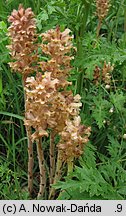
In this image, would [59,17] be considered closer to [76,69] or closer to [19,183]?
[76,69]

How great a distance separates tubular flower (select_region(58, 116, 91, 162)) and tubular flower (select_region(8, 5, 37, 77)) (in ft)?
0.98

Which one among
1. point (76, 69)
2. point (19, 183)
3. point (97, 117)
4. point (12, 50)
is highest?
point (12, 50)

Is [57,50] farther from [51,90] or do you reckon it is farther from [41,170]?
[41,170]

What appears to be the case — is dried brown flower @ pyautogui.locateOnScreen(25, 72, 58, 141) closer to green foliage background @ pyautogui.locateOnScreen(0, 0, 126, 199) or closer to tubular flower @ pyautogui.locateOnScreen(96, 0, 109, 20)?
green foliage background @ pyautogui.locateOnScreen(0, 0, 126, 199)

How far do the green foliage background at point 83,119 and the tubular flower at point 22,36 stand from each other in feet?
0.71

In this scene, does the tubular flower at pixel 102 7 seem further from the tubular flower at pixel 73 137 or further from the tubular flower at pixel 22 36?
the tubular flower at pixel 73 137

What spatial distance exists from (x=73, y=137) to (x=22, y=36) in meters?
0.45

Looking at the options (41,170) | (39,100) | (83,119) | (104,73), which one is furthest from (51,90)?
(104,73)

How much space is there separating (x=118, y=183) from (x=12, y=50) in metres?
0.73

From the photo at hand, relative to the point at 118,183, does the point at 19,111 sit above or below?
above

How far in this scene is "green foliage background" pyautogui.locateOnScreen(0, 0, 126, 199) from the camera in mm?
2072

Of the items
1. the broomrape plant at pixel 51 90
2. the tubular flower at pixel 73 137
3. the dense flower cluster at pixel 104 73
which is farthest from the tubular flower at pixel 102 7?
the tubular flower at pixel 73 137

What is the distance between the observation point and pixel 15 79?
9.14 ft

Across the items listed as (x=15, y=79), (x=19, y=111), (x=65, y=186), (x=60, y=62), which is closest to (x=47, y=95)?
(x=60, y=62)
